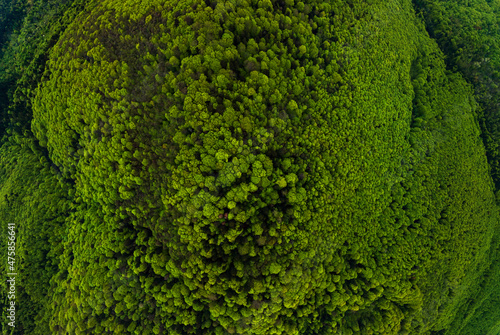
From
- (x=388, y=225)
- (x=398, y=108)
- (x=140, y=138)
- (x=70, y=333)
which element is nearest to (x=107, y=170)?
(x=140, y=138)

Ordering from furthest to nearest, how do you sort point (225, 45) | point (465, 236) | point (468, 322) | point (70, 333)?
1. point (468, 322)
2. point (465, 236)
3. point (70, 333)
4. point (225, 45)

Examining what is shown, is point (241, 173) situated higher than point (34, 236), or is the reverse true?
point (241, 173)

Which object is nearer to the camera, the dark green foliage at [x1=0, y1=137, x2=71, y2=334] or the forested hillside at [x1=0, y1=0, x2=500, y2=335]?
the forested hillside at [x1=0, y1=0, x2=500, y2=335]

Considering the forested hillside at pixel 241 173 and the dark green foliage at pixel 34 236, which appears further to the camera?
the dark green foliage at pixel 34 236

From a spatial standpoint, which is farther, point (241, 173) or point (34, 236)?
point (34, 236)

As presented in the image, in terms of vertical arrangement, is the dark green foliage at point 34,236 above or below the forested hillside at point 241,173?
below

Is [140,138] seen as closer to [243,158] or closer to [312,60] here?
[243,158]

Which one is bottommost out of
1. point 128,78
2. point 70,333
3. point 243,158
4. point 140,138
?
point 70,333

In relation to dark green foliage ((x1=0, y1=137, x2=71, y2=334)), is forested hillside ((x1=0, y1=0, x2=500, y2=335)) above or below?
above
